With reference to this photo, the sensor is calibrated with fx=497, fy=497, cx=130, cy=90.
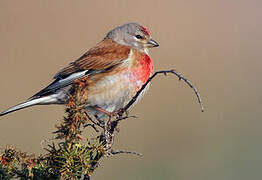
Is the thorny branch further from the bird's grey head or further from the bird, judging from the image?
the bird's grey head

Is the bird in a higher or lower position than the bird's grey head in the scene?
lower

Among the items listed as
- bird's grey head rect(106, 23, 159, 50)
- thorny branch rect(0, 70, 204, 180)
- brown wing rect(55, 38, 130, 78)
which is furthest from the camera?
bird's grey head rect(106, 23, 159, 50)

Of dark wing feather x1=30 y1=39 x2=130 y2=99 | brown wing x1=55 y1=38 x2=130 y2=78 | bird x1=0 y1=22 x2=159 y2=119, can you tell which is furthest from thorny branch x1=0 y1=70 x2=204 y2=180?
brown wing x1=55 y1=38 x2=130 y2=78

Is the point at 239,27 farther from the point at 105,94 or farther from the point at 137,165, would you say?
the point at 105,94

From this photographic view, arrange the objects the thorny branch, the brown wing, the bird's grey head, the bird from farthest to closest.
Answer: the bird's grey head
the brown wing
the bird
the thorny branch

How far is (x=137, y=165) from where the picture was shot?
494 centimetres

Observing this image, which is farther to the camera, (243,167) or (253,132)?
(253,132)

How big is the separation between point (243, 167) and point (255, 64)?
3.27m

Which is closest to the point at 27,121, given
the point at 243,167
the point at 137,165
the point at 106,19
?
the point at 137,165

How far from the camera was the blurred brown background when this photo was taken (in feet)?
16.5

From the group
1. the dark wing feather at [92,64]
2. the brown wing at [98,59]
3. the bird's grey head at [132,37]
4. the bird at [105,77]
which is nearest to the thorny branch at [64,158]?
the bird at [105,77]

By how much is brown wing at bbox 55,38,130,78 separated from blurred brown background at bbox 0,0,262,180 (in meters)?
1.22

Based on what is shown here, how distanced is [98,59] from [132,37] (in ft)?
1.90

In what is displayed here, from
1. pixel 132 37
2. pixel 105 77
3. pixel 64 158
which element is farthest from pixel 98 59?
pixel 64 158
